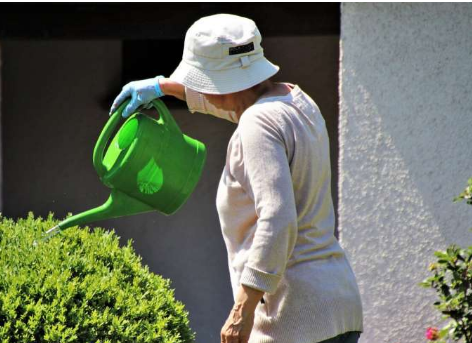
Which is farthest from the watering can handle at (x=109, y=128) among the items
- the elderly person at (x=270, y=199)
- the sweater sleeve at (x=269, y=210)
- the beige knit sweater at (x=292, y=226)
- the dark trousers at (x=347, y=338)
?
the dark trousers at (x=347, y=338)

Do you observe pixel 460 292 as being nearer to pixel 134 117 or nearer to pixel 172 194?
pixel 172 194

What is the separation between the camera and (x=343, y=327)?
235 cm

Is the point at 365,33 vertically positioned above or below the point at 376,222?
above

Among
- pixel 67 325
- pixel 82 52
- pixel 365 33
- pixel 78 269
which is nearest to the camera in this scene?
pixel 67 325

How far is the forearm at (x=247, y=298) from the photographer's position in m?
2.23

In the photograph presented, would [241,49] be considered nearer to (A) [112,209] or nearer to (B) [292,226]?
(B) [292,226]

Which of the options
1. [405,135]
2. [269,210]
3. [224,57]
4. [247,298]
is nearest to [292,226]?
[269,210]

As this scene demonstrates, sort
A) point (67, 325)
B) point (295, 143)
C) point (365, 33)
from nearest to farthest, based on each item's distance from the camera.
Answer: point (295, 143) < point (67, 325) < point (365, 33)

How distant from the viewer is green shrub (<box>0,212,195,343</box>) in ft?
9.18

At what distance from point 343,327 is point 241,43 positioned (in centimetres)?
79

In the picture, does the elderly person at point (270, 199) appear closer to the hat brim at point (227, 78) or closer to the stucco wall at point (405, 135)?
the hat brim at point (227, 78)

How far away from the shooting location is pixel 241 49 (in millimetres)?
2391

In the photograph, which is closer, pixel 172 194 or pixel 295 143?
pixel 295 143

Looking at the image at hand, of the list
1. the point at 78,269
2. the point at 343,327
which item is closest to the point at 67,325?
the point at 78,269
